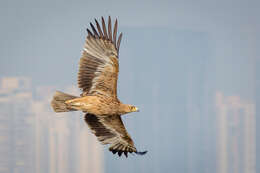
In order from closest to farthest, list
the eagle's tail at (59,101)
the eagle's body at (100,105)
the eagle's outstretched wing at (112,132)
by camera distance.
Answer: the eagle's body at (100,105) < the eagle's tail at (59,101) < the eagle's outstretched wing at (112,132)

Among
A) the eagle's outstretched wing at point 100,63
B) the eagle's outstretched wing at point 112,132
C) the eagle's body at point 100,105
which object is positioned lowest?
the eagle's outstretched wing at point 112,132

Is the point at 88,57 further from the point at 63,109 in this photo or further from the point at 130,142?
the point at 130,142

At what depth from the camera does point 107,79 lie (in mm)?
5199

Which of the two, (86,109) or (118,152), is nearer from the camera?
(86,109)

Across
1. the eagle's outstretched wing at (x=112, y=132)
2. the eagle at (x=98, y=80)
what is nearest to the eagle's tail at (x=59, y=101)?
the eagle at (x=98, y=80)

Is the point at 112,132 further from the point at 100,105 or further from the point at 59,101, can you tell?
the point at 59,101

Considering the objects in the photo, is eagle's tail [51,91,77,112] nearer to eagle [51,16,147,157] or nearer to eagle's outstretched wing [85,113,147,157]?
eagle [51,16,147,157]

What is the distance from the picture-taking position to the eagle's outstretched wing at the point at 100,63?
518 cm

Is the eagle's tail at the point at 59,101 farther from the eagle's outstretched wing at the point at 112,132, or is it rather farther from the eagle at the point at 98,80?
the eagle's outstretched wing at the point at 112,132

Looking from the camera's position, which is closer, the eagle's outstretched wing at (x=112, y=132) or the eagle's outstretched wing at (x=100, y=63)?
the eagle's outstretched wing at (x=100, y=63)

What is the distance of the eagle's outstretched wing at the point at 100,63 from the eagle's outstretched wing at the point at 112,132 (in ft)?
1.45

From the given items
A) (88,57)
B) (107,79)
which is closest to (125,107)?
(107,79)

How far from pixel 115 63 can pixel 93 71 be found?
0.28 metres

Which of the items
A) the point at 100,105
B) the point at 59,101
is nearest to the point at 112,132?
the point at 100,105
